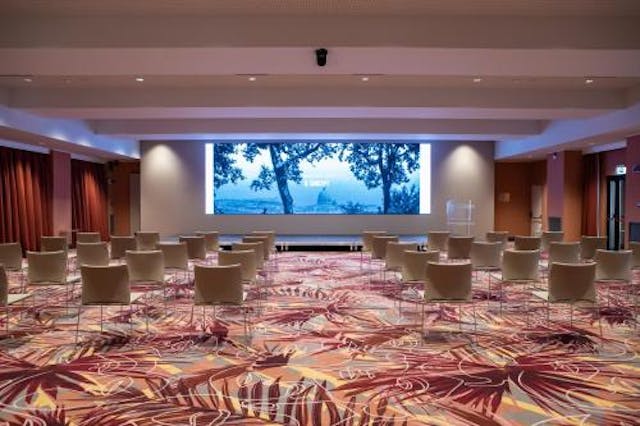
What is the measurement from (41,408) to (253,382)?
1583 millimetres

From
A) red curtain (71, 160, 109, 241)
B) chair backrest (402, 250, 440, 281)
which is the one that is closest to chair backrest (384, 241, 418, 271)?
chair backrest (402, 250, 440, 281)

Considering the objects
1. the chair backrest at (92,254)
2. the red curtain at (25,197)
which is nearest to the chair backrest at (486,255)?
the chair backrest at (92,254)

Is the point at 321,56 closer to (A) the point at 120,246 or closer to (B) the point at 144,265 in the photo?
(B) the point at 144,265

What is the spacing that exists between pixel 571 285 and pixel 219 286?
3.69 m

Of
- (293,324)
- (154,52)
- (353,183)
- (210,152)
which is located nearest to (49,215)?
(210,152)

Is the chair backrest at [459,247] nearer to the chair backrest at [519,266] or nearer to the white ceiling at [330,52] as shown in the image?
the white ceiling at [330,52]

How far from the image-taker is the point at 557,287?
6016 mm

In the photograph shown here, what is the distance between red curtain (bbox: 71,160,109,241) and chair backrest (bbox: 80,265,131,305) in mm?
13233

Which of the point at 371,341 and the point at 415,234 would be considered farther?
the point at 415,234

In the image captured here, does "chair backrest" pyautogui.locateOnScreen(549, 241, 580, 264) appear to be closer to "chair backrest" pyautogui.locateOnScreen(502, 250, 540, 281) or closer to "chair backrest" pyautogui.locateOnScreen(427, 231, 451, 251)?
"chair backrest" pyautogui.locateOnScreen(502, 250, 540, 281)

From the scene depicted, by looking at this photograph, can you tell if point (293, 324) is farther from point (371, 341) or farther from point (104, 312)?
point (104, 312)

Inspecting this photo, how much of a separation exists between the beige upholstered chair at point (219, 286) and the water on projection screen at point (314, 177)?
12794 millimetres

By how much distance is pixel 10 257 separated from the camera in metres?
8.46

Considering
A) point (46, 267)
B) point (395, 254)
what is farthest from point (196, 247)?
point (395, 254)
